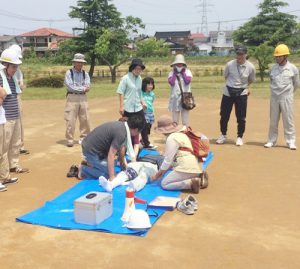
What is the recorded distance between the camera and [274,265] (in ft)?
10.6

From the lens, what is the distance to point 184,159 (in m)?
4.91

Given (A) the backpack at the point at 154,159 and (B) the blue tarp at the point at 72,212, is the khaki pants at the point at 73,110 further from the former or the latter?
(B) the blue tarp at the point at 72,212

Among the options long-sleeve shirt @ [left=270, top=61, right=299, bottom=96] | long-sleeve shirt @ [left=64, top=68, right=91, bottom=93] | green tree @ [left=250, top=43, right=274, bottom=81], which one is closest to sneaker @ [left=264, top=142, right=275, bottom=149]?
long-sleeve shirt @ [left=270, top=61, right=299, bottom=96]

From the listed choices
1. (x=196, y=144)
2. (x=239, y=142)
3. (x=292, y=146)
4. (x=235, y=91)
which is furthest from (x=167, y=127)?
(x=292, y=146)

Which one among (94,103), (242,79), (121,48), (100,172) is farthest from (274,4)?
(100,172)

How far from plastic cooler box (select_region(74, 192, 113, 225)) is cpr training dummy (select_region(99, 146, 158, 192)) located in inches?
34.0

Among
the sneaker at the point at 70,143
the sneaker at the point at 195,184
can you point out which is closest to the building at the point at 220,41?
the sneaker at the point at 70,143

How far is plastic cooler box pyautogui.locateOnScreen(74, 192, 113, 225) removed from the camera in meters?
3.89

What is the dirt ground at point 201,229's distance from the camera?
3322 millimetres

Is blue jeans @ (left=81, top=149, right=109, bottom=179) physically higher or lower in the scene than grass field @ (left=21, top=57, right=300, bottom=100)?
higher

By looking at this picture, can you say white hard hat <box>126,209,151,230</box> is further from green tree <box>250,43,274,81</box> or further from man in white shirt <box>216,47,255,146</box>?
green tree <box>250,43,274,81</box>

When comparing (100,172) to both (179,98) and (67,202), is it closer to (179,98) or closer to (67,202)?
(67,202)

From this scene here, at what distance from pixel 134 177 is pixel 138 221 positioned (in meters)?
1.50

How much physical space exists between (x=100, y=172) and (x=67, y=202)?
2.86 ft
